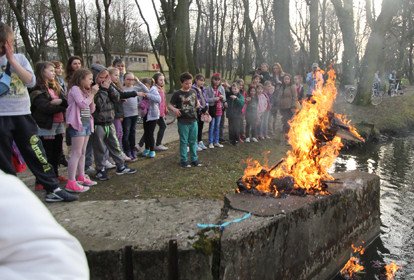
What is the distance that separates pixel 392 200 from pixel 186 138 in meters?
4.44

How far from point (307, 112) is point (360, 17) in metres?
45.6

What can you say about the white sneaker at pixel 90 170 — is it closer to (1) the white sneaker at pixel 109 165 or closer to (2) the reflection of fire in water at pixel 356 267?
(1) the white sneaker at pixel 109 165

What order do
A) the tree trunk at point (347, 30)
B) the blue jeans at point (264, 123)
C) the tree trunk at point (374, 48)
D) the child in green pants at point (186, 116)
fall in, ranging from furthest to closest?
the tree trunk at point (347, 30) < the tree trunk at point (374, 48) < the blue jeans at point (264, 123) < the child in green pants at point (186, 116)

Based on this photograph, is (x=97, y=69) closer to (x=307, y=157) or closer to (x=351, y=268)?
(x=307, y=157)

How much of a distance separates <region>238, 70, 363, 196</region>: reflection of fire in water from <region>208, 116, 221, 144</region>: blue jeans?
149 inches

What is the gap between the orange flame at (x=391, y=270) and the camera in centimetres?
528

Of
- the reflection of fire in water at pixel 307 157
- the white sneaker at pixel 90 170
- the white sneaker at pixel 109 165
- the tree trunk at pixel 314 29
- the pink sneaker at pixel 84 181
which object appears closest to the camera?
the reflection of fire in water at pixel 307 157

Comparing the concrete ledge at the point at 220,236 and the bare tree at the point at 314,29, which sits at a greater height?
the bare tree at the point at 314,29

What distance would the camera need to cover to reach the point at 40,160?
4.93 metres

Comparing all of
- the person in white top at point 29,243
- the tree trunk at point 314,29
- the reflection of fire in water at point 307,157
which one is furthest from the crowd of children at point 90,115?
the tree trunk at point 314,29

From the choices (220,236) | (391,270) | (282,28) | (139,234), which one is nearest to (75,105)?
(139,234)

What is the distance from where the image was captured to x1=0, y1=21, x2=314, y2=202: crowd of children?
4805 mm

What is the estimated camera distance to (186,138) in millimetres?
8055

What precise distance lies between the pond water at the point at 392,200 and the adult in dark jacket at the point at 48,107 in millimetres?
4699
